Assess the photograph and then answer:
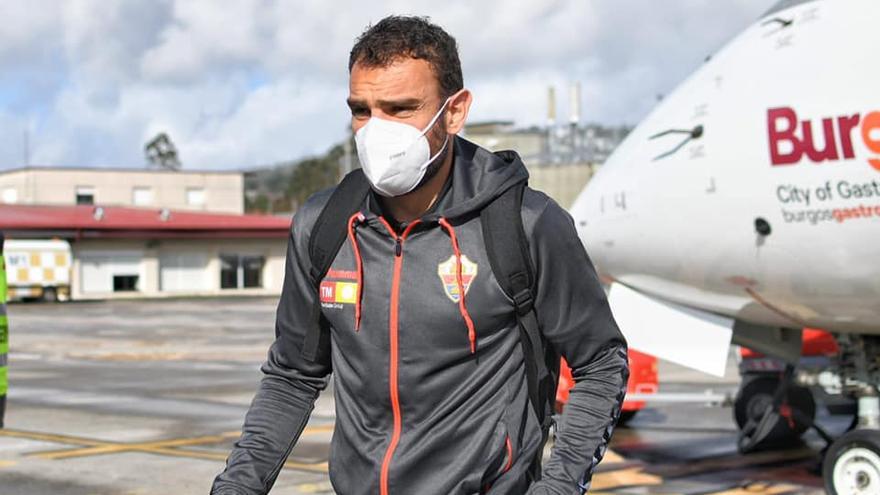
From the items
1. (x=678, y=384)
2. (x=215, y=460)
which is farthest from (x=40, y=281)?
(x=215, y=460)

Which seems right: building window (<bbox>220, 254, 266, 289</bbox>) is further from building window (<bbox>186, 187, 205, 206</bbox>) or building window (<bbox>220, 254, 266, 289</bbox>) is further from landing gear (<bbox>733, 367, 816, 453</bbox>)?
landing gear (<bbox>733, 367, 816, 453</bbox>)

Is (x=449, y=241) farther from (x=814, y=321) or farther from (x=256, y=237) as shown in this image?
(x=256, y=237)

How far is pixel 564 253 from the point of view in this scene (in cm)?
294

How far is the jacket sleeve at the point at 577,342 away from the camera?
9.55 feet

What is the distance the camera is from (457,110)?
9.87 ft

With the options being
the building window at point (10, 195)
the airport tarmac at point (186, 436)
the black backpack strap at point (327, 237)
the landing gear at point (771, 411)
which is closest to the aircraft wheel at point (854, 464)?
the airport tarmac at point (186, 436)

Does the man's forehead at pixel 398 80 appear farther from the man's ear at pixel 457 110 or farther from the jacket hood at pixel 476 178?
the jacket hood at pixel 476 178

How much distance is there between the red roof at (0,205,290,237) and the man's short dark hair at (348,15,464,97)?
5203 centimetres

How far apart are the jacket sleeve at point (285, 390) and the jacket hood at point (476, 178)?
0.40 metres

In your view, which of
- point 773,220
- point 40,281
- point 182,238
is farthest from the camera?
point 182,238

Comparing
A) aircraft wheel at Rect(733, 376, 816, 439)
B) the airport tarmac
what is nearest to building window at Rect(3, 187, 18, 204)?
the airport tarmac

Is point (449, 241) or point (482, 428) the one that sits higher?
point (449, 241)

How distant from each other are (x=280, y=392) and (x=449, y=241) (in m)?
0.64

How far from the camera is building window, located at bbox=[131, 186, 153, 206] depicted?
7406cm
